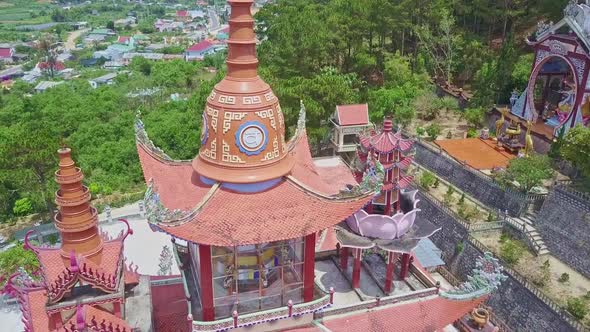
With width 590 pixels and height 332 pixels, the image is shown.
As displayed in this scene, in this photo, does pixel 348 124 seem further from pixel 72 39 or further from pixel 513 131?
pixel 72 39

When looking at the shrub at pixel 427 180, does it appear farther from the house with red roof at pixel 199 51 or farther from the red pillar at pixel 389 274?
the house with red roof at pixel 199 51

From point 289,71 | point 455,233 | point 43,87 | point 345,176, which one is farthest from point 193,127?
point 43,87

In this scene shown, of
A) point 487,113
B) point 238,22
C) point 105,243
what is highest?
point 238,22

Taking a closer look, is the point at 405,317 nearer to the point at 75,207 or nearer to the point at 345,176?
the point at 75,207

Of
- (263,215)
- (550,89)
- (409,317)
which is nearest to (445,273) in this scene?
(409,317)

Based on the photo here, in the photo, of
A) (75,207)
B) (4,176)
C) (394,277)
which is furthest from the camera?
(4,176)

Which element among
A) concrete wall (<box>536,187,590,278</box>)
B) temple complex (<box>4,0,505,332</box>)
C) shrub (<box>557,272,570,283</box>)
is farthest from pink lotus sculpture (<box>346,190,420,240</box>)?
concrete wall (<box>536,187,590,278</box>)

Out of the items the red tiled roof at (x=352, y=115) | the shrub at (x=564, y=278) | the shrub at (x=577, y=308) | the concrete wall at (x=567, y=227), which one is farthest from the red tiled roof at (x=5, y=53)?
the shrub at (x=577, y=308)
